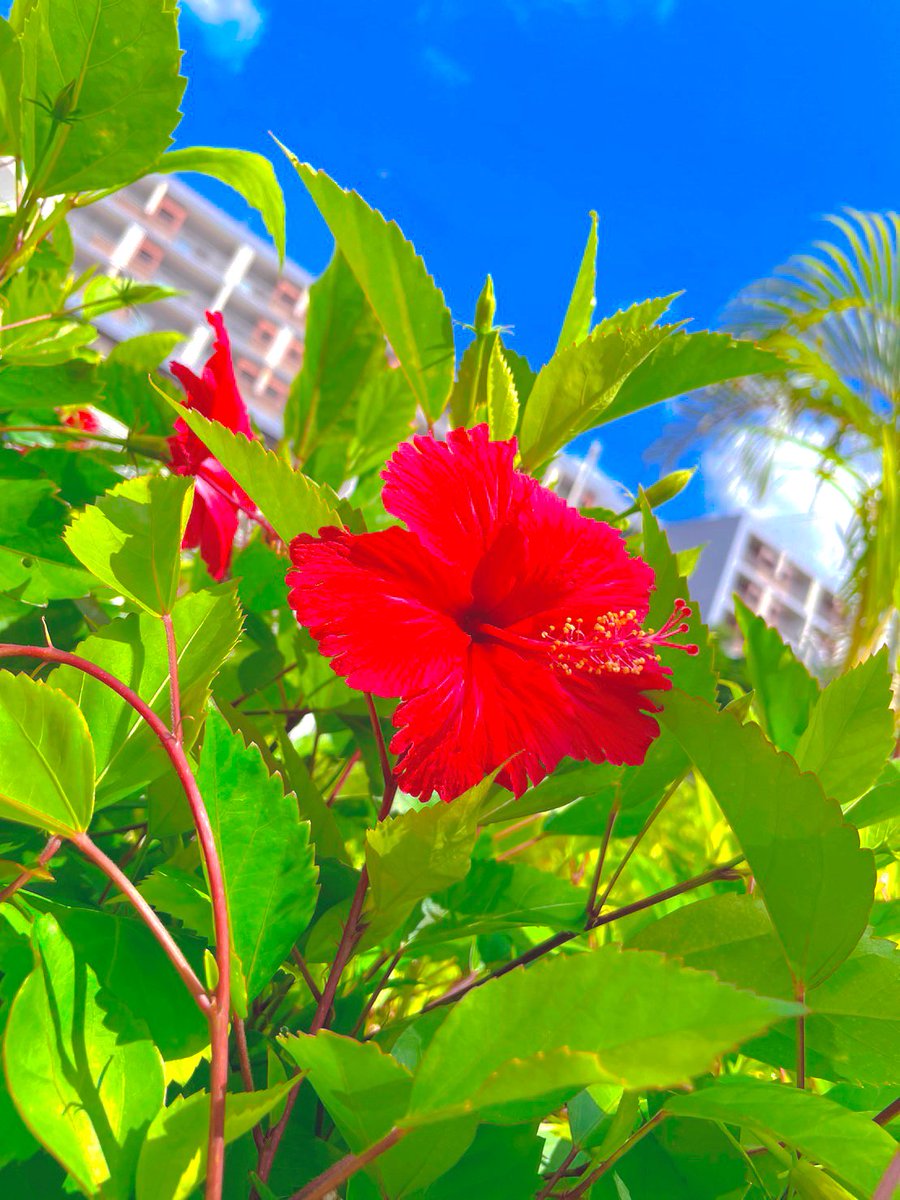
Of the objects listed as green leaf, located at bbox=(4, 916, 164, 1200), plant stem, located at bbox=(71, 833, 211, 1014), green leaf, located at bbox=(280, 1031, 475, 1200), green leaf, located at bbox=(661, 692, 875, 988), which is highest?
green leaf, located at bbox=(661, 692, 875, 988)

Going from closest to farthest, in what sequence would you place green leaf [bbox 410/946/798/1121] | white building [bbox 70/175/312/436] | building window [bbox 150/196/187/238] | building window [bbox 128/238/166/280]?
green leaf [bbox 410/946/798/1121] → white building [bbox 70/175/312/436] → building window [bbox 128/238/166/280] → building window [bbox 150/196/187/238]

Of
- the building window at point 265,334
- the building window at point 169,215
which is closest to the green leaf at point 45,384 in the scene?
the building window at point 265,334

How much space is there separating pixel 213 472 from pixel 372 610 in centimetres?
19

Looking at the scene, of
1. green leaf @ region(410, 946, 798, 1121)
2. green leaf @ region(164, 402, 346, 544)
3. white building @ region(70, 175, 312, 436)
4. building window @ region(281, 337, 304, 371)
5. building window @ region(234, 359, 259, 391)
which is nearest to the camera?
green leaf @ region(410, 946, 798, 1121)

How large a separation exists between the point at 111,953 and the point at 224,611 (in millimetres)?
110

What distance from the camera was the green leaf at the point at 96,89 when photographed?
37 cm

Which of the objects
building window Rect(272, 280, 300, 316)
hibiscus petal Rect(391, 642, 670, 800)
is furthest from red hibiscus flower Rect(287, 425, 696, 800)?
building window Rect(272, 280, 300, 316)

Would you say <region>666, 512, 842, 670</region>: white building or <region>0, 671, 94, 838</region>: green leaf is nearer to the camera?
<region>0, 671, 94, 838</region>: green leaf

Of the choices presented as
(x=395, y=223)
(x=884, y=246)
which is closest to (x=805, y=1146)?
(x=395, y=223)

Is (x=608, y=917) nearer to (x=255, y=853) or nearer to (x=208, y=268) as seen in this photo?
(x=255, y=853)

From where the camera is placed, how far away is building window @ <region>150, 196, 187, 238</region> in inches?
866

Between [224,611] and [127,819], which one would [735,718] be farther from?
[127,819]

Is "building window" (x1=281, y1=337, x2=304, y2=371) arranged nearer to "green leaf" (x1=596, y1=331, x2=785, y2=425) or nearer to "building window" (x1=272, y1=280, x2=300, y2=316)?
"building window" (x1=272, y1=280, x2=300, y2=316)

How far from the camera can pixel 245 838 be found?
259mm
